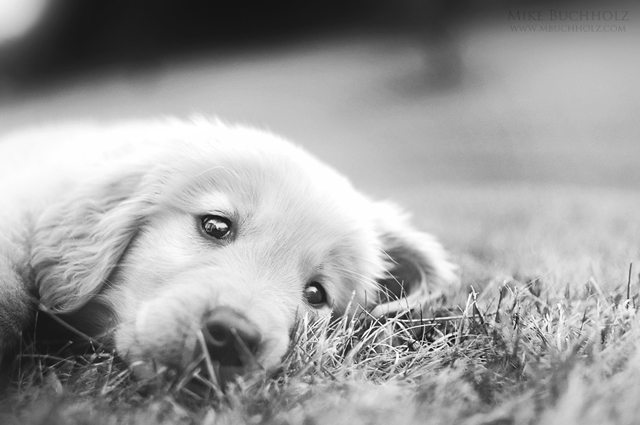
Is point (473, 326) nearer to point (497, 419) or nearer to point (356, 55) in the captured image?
point (497, 419)

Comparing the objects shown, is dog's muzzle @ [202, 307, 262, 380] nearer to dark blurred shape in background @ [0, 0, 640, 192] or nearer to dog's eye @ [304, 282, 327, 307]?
dog's eye @ [304, 282, 327, 307]

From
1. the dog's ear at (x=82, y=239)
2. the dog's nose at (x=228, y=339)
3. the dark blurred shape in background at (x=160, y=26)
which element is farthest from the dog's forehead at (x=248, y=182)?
the dark blurred shape in background at (x=160, y=26)

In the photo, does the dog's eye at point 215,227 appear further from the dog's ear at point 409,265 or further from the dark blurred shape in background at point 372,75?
the dark blurred shape in background at point 372,75

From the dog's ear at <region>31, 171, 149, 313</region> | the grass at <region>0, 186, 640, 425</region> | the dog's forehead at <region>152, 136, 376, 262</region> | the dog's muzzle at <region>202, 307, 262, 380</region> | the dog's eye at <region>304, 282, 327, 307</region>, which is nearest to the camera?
the grass at <region>0, 186, 640, 425</region>

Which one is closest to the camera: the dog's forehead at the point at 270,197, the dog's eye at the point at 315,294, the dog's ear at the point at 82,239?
the dog's ear at the point at 82,239

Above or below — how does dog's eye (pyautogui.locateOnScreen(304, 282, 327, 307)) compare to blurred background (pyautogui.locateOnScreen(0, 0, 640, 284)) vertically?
below

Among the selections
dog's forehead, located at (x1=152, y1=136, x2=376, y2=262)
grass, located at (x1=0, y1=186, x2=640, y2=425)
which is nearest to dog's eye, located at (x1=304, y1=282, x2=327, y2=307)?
dog's forehead, located at (x1=152, y1=136, x2=376, y2=262)

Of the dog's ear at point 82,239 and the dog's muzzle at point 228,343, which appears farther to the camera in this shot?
the dog's ear at point 82,239

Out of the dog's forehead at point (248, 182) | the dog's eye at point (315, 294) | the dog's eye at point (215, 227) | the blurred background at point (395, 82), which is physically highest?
the blurred background at point (395, 82)

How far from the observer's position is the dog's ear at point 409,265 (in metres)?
2.59

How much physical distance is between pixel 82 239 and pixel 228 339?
2.83ft

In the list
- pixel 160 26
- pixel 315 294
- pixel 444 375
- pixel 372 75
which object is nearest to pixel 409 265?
pixel 315 294

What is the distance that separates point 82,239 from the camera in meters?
2.09

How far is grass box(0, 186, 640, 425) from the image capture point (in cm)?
129
